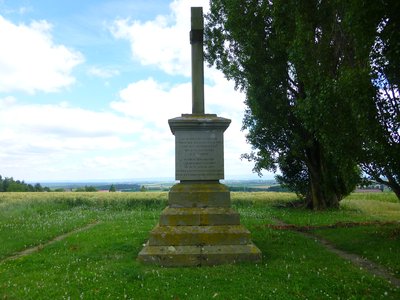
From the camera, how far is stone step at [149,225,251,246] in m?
9.72

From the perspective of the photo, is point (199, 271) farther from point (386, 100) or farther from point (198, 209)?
point (386, 100)

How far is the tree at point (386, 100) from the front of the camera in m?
8.66

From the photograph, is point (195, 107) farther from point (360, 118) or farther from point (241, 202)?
point (241, 202)

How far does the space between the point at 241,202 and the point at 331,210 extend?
896 centimetres

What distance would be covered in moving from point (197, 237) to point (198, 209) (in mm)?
863

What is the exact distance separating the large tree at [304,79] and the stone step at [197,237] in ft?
14.6

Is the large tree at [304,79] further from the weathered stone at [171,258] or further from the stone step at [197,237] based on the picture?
the weathered stone at [171,258]

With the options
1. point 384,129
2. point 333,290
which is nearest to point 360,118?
point 384,129

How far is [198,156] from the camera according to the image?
1083 cm

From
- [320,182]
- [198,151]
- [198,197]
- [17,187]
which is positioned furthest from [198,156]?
[17,187]

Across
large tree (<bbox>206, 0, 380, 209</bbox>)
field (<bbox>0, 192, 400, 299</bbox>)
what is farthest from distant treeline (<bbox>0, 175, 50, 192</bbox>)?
field (<bbox>0, 192, 400, 299</bbox>)

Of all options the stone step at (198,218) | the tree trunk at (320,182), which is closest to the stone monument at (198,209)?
the stone step at (198,218)

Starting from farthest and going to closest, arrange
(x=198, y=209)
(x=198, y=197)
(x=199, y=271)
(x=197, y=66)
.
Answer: (x=197, y=66)
(x=198, y=197)
(x=198, y=209)
(x=199, y=271)

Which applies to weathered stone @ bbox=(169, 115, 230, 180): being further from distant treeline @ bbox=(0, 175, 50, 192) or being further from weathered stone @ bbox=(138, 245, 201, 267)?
distant treeline @ bbox=(0, 175, 50, 192)
